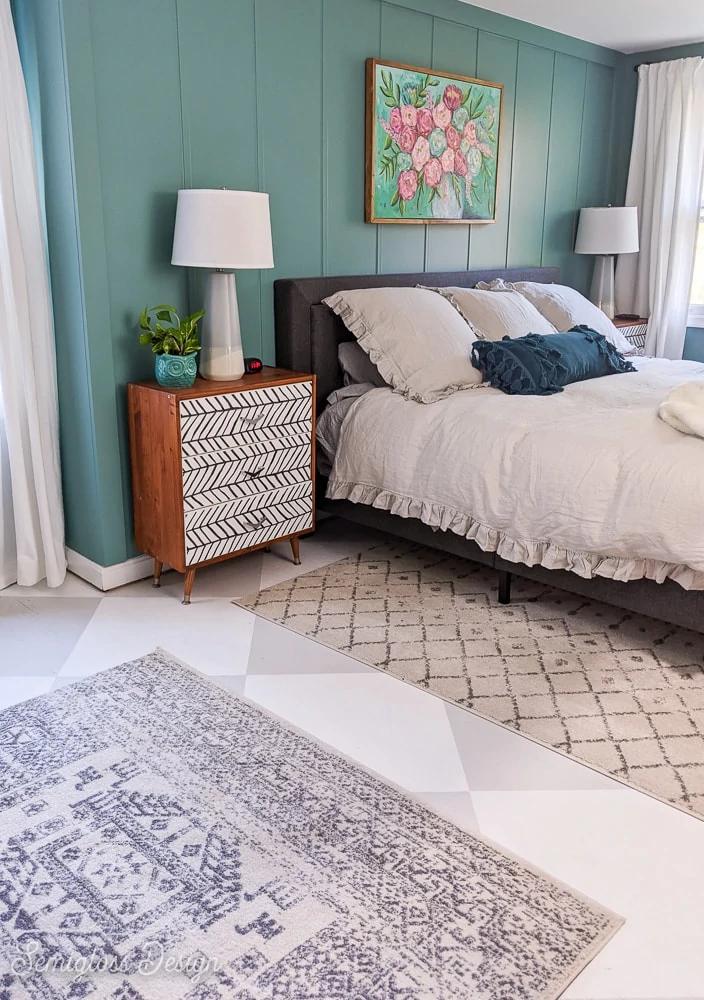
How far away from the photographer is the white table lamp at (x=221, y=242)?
9.36ft

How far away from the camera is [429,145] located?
4.01 m

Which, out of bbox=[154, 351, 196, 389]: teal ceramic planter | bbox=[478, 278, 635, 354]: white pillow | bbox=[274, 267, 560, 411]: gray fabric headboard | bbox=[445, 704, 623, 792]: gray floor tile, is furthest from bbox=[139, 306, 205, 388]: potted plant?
bbox=[478, 278, 635, 354]: white pillow

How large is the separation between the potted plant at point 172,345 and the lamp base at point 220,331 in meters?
0.04

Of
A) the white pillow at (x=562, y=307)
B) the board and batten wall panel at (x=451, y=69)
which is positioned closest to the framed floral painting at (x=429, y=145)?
the board and batten wall panel at (x=451, y=69)

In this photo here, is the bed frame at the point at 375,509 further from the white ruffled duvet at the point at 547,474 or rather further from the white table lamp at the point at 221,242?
the white table lamp at the point at 221,242

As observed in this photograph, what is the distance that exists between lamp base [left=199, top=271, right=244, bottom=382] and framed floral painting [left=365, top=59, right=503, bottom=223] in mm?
1075

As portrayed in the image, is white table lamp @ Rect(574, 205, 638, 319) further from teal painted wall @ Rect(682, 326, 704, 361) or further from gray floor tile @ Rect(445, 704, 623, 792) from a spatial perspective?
gray floor tile @ Rect(445, 704, 623, 792)

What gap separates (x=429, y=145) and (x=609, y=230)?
1473mm

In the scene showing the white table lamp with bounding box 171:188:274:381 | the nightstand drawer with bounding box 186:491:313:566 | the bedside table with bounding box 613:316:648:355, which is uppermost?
the white table lamp with bounding box 171:188:274:381

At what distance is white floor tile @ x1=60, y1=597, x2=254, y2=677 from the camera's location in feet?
8.57

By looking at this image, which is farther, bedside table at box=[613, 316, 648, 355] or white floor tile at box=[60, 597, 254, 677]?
bedside table at box=[613, 316, 648, 355]

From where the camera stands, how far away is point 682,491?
2422 mm

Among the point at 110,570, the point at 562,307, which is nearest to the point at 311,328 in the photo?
the point at 110,570

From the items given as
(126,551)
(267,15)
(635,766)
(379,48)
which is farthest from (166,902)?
(379,48)
